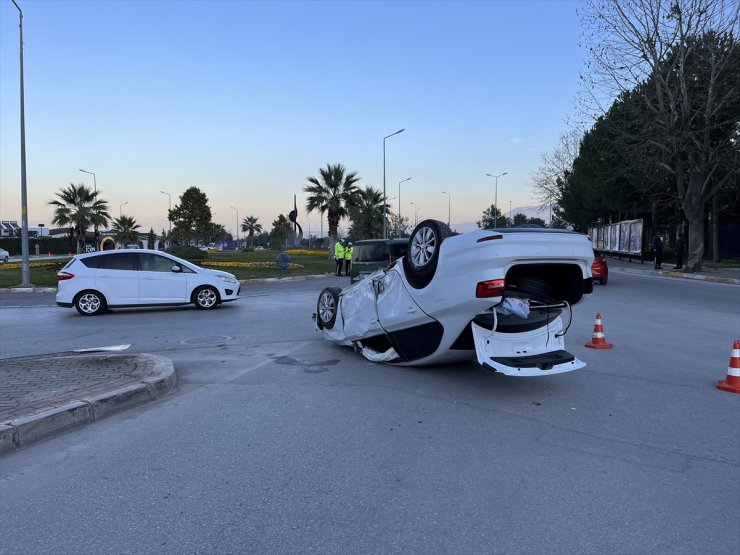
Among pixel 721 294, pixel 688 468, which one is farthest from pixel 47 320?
pixel 721 294

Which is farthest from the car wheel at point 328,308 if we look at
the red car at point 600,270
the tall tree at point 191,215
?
the tall tree at point 191,215

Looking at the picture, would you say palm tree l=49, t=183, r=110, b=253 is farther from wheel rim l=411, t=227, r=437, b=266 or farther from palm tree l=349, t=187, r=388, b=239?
wheel rim l=411, t=227, r=437, b=266

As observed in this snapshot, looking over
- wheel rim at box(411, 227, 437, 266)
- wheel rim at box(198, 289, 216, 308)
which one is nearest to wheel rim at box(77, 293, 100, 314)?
wheel rim at box(198, 289, 216, 308)

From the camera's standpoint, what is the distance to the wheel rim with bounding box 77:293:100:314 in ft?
41.9

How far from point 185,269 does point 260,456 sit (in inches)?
401

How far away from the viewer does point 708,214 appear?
39.1 metres

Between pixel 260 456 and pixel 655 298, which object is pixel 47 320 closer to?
pixel 260 456

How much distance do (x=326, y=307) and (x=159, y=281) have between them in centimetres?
627

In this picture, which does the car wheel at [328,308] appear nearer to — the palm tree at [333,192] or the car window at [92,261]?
the car window at [92,261]

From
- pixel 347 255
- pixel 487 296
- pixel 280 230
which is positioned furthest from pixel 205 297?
pixel 280 230

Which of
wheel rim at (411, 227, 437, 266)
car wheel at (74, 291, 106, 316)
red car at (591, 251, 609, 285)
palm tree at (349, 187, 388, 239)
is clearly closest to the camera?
wheel rim at (411, 227, 437, 266)

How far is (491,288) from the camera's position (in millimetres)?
5129

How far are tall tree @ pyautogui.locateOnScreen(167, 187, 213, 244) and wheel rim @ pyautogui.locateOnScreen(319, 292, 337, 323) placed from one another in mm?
56043

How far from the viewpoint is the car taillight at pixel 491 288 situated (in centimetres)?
511
